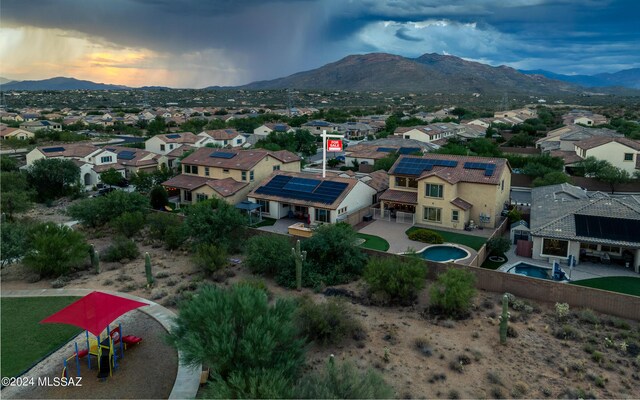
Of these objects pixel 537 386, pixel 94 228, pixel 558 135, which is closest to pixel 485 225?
pixel 537 386

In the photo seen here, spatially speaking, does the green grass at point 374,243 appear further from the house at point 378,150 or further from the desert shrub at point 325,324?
the house at point 378,150

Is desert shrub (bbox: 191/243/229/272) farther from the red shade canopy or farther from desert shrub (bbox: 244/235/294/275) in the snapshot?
the red shade canopy

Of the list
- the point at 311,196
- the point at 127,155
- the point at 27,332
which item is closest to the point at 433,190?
the point at 311,196

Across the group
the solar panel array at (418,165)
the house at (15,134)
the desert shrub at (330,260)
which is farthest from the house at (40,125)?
the desert shrub at (330,260)

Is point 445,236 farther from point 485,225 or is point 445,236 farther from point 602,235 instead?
point 602,235

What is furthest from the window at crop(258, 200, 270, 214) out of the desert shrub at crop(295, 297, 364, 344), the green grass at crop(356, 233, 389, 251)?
the desert shrub at crop(295, 297, 364, 344)

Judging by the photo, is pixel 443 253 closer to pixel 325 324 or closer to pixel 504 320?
pixel 504 320
